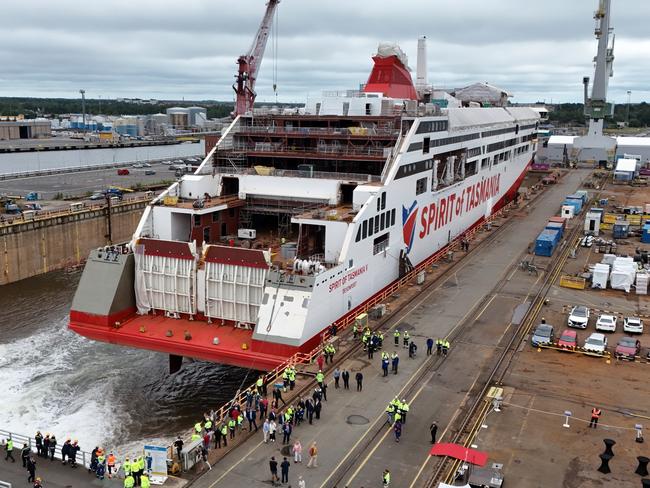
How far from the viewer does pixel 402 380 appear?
22969 millimetres

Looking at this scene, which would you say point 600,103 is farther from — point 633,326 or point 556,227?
point 633,326

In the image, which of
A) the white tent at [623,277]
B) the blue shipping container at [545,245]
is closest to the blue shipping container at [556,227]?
the blue shipping container at [545,245]

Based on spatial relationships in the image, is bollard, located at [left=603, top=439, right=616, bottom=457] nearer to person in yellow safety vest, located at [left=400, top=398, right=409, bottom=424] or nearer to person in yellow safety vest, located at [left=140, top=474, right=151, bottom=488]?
person in yellow safety vest, located at [left=400, top=398, right=409, bottom=424]

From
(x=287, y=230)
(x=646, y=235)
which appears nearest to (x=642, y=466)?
(x=287, y=230)

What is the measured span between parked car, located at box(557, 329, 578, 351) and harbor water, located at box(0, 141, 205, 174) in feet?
312

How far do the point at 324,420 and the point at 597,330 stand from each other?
1614cm

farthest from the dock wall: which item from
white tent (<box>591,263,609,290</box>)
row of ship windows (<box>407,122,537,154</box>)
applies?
white tent (<box>591,263,609,290</box>)

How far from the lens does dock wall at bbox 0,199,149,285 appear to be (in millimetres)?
46562

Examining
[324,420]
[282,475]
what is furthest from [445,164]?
[282,475]

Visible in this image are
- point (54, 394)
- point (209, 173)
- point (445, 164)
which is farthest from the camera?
point (445, 164)

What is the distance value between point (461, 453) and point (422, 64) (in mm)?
50559

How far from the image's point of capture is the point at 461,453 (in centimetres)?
1656

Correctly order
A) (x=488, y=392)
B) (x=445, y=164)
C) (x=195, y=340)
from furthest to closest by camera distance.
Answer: (x=445, y=164), (x=195, y=340), (x=488, y=392)

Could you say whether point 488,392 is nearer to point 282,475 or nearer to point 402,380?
point 402,380
